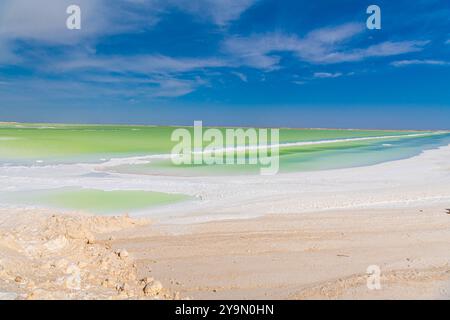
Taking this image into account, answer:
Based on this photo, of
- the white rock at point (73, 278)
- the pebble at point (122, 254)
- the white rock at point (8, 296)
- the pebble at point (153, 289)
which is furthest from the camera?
the pebble at point (122, 254)

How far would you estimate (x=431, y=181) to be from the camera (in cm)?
1509

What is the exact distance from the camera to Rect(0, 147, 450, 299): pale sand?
5.12 m

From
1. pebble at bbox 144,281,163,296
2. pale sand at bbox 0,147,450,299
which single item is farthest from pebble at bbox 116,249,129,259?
pebble at bbox 144,281,163,296

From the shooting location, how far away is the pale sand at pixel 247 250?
5.12m

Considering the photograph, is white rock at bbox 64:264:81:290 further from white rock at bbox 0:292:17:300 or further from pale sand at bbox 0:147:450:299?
white rock at bbox 0:292:17:300

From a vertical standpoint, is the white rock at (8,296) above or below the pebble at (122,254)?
above

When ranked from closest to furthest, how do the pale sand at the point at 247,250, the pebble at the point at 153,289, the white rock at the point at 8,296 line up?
the white rock at the point at 8,296 < the pebble at the point at 153,289 < the pale sand at the point at 247,250

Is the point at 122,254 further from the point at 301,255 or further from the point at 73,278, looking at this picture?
the point at 301,255

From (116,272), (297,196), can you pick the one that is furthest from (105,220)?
(297,196)

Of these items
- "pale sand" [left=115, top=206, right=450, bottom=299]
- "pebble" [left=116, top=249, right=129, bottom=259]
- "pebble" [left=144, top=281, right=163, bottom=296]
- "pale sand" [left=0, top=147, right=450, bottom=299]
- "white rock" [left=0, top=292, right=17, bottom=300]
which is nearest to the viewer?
"white rock" [left=0, top=292, right=17, bottom=300]

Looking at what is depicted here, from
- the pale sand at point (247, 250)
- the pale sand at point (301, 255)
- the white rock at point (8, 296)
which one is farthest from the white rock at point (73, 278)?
the pale sand at point (301, 255)

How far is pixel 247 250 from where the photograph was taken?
268 inches

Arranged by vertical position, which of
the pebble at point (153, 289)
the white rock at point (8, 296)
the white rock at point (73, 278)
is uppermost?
the white rock at point (8, 296)

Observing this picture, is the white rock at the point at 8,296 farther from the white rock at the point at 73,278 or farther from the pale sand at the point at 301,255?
the pale sand at the point at 301,255
